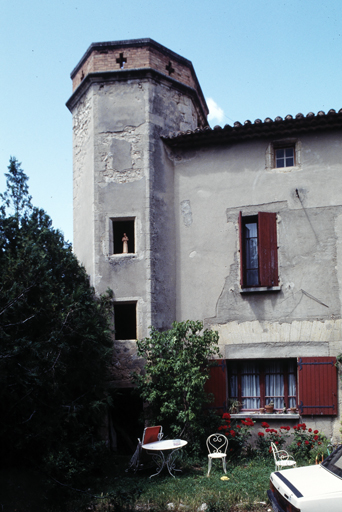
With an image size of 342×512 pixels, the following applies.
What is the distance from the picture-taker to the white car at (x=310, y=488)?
4727 mm

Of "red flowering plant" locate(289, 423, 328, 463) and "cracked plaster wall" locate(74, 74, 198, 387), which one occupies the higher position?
"cracked plaster wall" locate(74, 74, 198, 387)

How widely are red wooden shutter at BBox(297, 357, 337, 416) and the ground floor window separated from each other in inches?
14.7

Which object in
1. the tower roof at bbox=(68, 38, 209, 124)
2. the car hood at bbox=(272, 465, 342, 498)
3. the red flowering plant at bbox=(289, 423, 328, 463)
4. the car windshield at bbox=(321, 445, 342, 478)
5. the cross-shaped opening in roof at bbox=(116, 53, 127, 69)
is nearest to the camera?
the car hood at bbox=(272, 465, 342, 498)

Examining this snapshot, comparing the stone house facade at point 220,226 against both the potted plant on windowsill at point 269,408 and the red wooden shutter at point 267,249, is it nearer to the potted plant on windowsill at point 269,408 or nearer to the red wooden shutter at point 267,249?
the red wooden shutter at point 267,249

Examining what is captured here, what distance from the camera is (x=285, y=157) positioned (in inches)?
454

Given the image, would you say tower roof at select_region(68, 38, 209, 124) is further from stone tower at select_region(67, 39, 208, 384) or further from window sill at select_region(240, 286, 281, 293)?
window sill at select_region(240, 286, 281, 293)

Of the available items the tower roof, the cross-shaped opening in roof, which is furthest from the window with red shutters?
the cross-shaped opening in roof

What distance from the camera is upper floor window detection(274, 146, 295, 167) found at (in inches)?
452

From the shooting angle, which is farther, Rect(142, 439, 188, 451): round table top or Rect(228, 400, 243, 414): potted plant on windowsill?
Rect(228, 400, 243, 414): potted plant on windowsill

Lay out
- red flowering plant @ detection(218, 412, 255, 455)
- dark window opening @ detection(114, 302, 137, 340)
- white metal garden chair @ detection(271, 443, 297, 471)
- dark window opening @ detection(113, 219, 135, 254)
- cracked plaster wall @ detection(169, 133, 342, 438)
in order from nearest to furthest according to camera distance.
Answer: white metal garden chair @ detection(271, 443, 297, 471), red flowering plant @ detection(218, 412, 255, 455), cracked plaster wall @ detection(169, 133, 342, 438), dark window opening @ detection(113, 219, 135, 254), dark window opening @ detection(114, 302, 137, 340)

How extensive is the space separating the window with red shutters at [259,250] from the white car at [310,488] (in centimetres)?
545

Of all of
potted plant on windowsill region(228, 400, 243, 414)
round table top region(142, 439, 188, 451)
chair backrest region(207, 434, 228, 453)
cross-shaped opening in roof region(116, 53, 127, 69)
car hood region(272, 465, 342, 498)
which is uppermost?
cross-shaped opening in roof region(116, 53, 127, 69)

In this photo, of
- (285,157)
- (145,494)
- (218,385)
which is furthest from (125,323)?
(285,157)

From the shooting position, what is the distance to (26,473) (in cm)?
789
